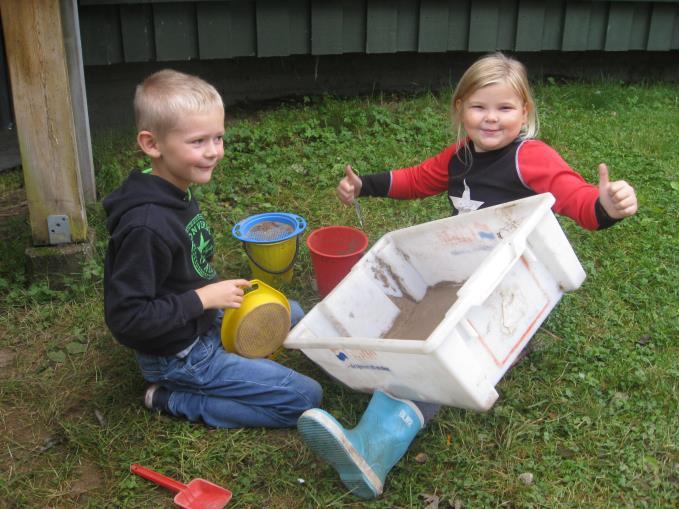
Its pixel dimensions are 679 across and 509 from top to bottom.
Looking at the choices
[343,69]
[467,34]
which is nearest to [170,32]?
[343,69]

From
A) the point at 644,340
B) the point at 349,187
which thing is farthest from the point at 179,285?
the point at 644,340

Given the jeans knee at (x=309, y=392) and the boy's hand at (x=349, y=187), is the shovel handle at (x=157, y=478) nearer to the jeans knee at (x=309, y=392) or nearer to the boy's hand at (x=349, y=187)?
the jeans knee at (x=309, y=392)

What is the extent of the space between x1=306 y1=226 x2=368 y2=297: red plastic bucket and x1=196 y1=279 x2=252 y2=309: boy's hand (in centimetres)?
62

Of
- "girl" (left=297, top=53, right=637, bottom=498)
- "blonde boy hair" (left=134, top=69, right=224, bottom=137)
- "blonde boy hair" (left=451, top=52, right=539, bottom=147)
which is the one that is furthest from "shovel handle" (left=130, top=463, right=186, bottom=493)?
"blonde boy hair" (left=451, top=52, right=539, bottom=147)

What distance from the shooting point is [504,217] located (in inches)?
92.4

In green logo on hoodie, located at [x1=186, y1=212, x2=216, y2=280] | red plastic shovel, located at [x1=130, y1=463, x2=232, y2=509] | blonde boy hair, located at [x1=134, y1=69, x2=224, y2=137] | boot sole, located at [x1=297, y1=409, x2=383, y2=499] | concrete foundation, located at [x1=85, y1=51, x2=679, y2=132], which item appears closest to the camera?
boot sole, located at [x1=297, y1=409, x2=383, y2=499]

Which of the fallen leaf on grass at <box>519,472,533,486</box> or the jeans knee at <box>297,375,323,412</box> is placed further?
the jeans knee at <box>297,375,323,412</box>

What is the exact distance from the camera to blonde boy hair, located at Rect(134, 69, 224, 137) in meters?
2.12

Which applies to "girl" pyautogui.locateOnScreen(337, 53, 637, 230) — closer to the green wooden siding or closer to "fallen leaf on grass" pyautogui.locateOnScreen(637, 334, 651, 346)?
"fallen leaf on grass" pyautogui.locateOnScreen(637, 334, 651, 346)

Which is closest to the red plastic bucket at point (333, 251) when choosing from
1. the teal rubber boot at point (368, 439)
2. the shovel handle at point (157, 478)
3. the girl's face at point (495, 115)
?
the girl's face at point (495, 115)

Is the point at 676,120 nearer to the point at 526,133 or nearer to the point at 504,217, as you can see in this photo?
the point at 526,133

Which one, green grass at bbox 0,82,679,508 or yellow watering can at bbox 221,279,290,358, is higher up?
yellow watering can at bbox 221,279,290,358

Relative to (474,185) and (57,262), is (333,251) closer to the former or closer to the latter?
(474,185)

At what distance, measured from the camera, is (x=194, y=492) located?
2051mm
